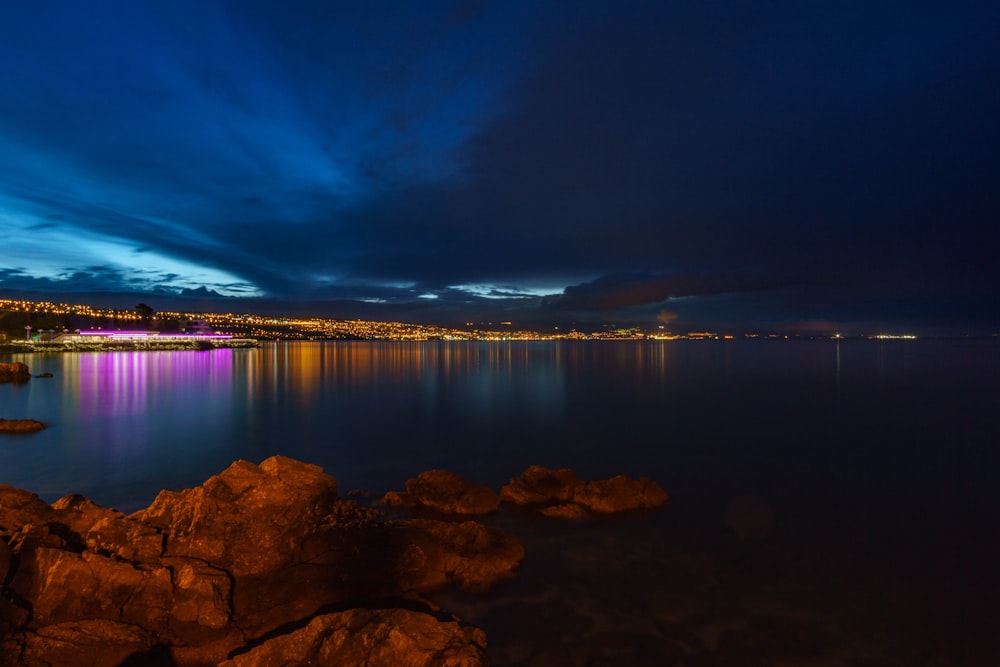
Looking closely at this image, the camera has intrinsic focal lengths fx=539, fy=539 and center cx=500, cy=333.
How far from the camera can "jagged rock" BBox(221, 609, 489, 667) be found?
18.7 feet

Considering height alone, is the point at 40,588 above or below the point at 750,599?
above

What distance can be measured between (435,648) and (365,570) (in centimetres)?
253

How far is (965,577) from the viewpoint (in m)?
9.49

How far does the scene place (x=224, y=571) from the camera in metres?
7.42

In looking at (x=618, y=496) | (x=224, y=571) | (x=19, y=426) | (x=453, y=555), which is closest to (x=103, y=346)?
(x=19, y=426)

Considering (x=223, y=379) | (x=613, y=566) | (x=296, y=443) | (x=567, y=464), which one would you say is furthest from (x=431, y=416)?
(x=223, y=379)

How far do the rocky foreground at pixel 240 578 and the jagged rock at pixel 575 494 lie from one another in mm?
2701

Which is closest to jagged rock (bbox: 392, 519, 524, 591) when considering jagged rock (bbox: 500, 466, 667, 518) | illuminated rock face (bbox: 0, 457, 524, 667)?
illuminated rock face (bbox: 0, 457, 524, 667)

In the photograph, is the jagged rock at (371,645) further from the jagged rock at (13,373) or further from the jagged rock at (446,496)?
the jagged rock at (13,373)

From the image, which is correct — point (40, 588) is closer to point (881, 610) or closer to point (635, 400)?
point (881, 610)

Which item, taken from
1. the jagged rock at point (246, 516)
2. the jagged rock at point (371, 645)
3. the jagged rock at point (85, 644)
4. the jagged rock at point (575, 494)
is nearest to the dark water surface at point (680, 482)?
the jagged rock at point (575, 494)

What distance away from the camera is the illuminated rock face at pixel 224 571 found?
6168 mm

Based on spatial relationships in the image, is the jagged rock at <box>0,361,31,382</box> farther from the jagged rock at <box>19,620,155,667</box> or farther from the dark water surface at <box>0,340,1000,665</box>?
the jagged rock at <box>19,620,155,667</box>

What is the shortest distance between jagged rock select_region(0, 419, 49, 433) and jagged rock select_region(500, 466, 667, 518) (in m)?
21.0
